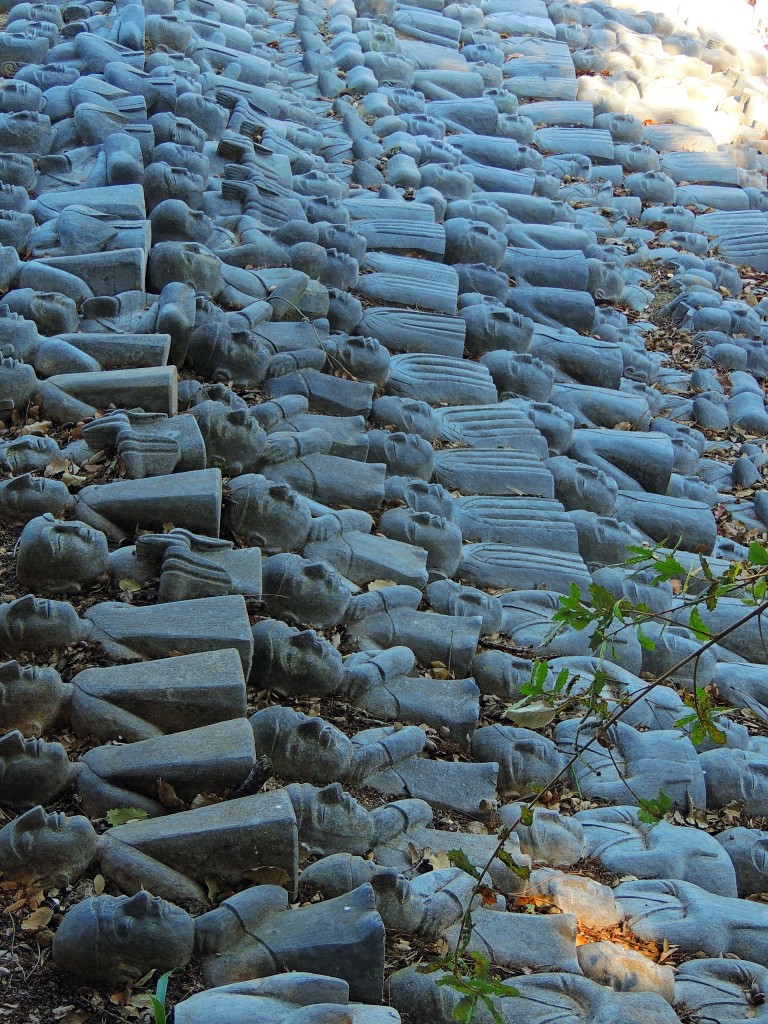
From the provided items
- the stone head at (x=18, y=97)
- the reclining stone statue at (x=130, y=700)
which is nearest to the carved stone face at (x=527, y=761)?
the reclining stone statue at (x=130, y=700)

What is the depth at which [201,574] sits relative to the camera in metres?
3.59

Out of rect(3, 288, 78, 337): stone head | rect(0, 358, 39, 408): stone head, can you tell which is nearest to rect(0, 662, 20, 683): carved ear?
rect(0, 358, 39, 408): stone head

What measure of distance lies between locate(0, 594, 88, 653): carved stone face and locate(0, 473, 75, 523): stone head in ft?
1.91

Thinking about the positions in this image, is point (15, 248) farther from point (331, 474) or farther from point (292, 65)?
point (292, 65)

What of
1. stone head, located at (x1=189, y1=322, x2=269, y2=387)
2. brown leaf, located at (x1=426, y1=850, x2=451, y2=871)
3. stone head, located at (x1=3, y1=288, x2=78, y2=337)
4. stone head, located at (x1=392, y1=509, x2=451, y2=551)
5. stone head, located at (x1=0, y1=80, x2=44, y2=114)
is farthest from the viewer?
stone head, located at (x1=0, y1=80, x2=44, y2=114)

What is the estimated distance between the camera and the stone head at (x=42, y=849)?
99.7 inches

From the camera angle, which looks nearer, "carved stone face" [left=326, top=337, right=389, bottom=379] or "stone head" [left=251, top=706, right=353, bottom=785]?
"stone head" [left=251, top=706, right=353, bottom=785]

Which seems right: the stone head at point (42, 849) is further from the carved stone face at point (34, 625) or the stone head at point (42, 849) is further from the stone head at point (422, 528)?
the stone head at point (422, 528)

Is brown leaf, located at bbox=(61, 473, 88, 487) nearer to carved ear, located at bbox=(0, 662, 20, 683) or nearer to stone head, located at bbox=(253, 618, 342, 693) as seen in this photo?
stone head, located at bbox=(253, 618, 342, 693)

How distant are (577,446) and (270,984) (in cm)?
438

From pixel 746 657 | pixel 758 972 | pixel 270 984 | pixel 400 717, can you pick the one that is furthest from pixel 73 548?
pixel 746 657

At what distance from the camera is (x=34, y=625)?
3.20 m

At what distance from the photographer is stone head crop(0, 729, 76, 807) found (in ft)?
8.96

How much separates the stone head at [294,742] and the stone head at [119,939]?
804 mm
